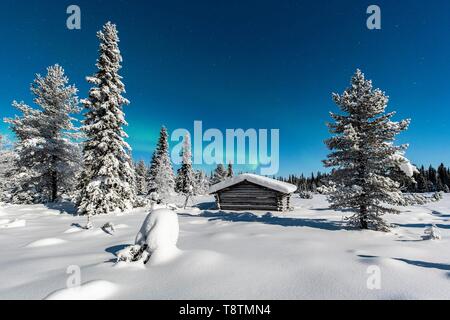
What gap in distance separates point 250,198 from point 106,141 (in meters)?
12.6

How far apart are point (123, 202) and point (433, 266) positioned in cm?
1692

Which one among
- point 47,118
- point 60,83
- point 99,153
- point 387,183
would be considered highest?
point 60,83

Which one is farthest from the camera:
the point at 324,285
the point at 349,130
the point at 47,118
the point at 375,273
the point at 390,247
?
the point at 47,118

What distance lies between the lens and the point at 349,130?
31.4 feet

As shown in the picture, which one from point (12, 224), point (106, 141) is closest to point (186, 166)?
point (106, 141)

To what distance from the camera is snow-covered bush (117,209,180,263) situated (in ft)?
18.9

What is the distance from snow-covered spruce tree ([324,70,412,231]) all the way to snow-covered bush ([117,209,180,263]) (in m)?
7.27

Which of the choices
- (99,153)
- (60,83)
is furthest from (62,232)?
(60,83)

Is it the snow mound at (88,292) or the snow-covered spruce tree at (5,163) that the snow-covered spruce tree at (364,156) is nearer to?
the snow mound at (88,292)

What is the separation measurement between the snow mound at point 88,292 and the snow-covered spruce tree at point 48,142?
19990mm

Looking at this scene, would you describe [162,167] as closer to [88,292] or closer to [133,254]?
[133,254]

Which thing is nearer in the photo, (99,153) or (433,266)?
(433,266)

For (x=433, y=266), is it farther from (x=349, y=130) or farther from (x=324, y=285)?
(x=349, y=130)

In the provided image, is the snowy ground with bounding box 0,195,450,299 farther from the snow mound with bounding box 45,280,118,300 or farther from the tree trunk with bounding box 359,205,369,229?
the tree trunk with bounding box 359,205,369,229
